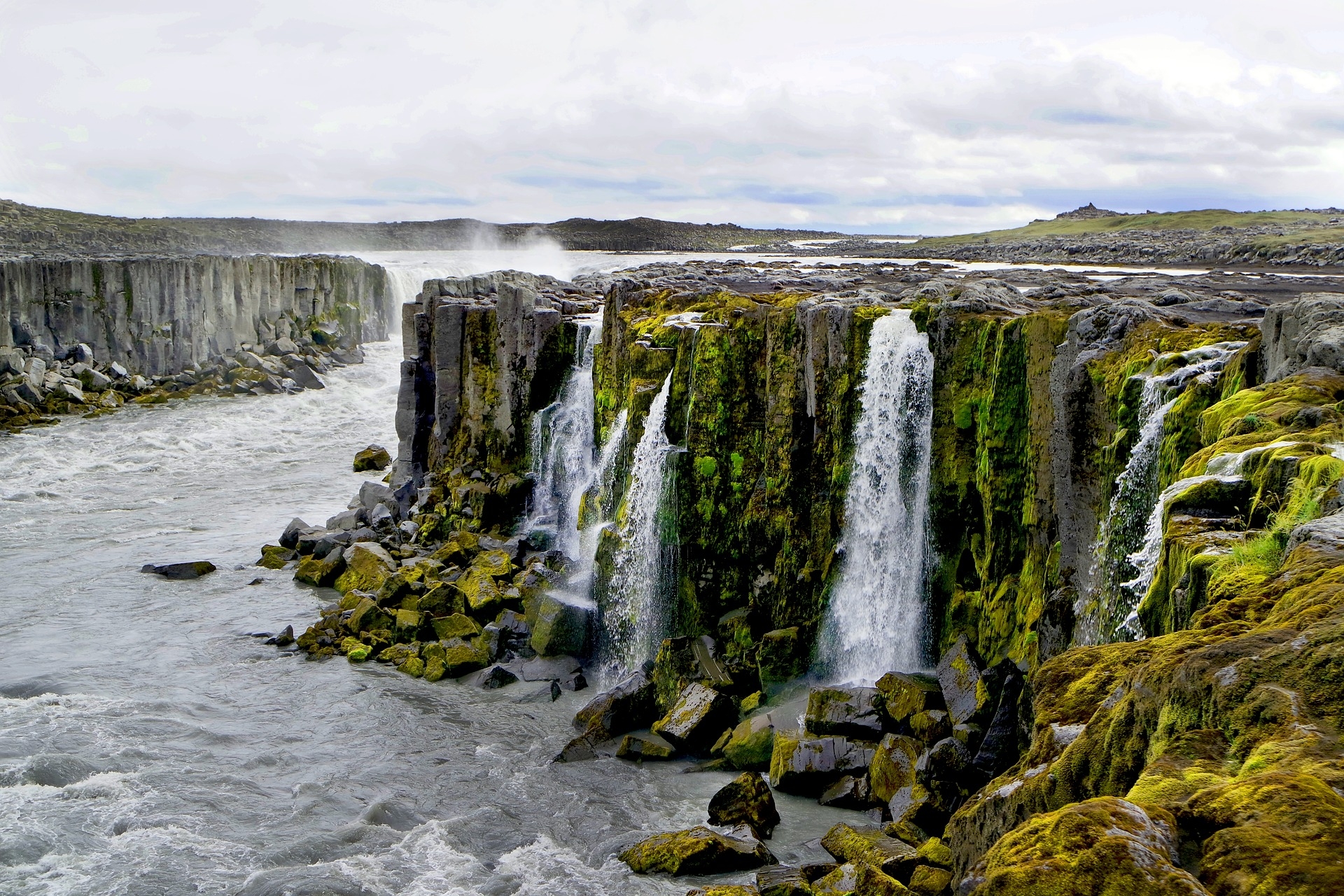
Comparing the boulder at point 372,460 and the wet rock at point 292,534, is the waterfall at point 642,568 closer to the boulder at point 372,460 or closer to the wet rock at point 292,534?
the wet rock at point 292,534

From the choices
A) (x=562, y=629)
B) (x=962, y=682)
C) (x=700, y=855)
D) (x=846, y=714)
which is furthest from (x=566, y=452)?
(x=700, y=855)

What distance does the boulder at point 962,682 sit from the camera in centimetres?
1602

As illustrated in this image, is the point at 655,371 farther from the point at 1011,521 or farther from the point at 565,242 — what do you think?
the point at 565,242

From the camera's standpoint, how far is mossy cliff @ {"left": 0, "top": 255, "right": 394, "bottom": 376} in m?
52.3

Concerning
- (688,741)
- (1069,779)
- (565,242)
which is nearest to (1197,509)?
(1069,779)

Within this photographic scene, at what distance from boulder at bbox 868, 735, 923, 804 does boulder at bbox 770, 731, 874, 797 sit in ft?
1.12

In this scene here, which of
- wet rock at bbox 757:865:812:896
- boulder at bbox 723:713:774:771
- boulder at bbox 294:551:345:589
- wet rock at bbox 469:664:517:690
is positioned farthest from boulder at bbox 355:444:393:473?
wet rock at bbox 757:865:812:896

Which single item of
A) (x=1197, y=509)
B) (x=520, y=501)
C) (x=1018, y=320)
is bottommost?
(x=520, y=501)

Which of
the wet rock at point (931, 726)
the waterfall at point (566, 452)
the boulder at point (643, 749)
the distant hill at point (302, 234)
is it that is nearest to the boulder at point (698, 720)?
the boulder at point (643, 749)

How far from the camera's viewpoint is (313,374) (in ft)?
190

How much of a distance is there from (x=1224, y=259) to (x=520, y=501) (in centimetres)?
2828

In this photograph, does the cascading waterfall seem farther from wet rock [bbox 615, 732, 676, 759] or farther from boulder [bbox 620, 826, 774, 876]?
wet rock [bbox 615, 732, 676, 759]

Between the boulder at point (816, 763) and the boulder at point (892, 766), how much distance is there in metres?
0.34

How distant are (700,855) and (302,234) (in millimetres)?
128459
